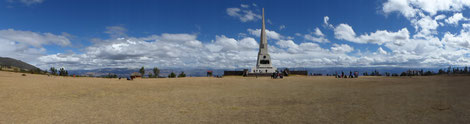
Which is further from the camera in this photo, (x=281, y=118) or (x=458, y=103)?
(x=458, y=103)

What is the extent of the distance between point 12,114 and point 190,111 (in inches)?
232

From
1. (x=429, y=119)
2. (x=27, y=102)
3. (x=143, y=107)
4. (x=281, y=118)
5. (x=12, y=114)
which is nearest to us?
(x=429, y=119)

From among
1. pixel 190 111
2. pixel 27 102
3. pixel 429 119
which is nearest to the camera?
pixel 429 119

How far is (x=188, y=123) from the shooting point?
23.0 ft

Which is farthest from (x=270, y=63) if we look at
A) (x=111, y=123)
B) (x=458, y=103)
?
(x=111, y=123)

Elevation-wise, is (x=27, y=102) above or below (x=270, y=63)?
below

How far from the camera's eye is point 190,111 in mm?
8641

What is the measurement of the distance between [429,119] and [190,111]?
744cm

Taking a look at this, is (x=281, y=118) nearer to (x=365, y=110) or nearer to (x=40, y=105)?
(x=365, y=110)

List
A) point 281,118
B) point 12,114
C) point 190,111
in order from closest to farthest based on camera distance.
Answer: point 281,118, point 12,114, point 190,111

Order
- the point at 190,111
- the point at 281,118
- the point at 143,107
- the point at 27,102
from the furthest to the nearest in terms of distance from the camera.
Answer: the point at 27,102
the point at 143,107
the point at 190,111
the point at 281,118

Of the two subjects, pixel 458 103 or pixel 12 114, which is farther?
pixel 458 103

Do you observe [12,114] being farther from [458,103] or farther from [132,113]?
[458,103]

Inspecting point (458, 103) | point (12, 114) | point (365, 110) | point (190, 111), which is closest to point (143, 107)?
point (190, 111)
